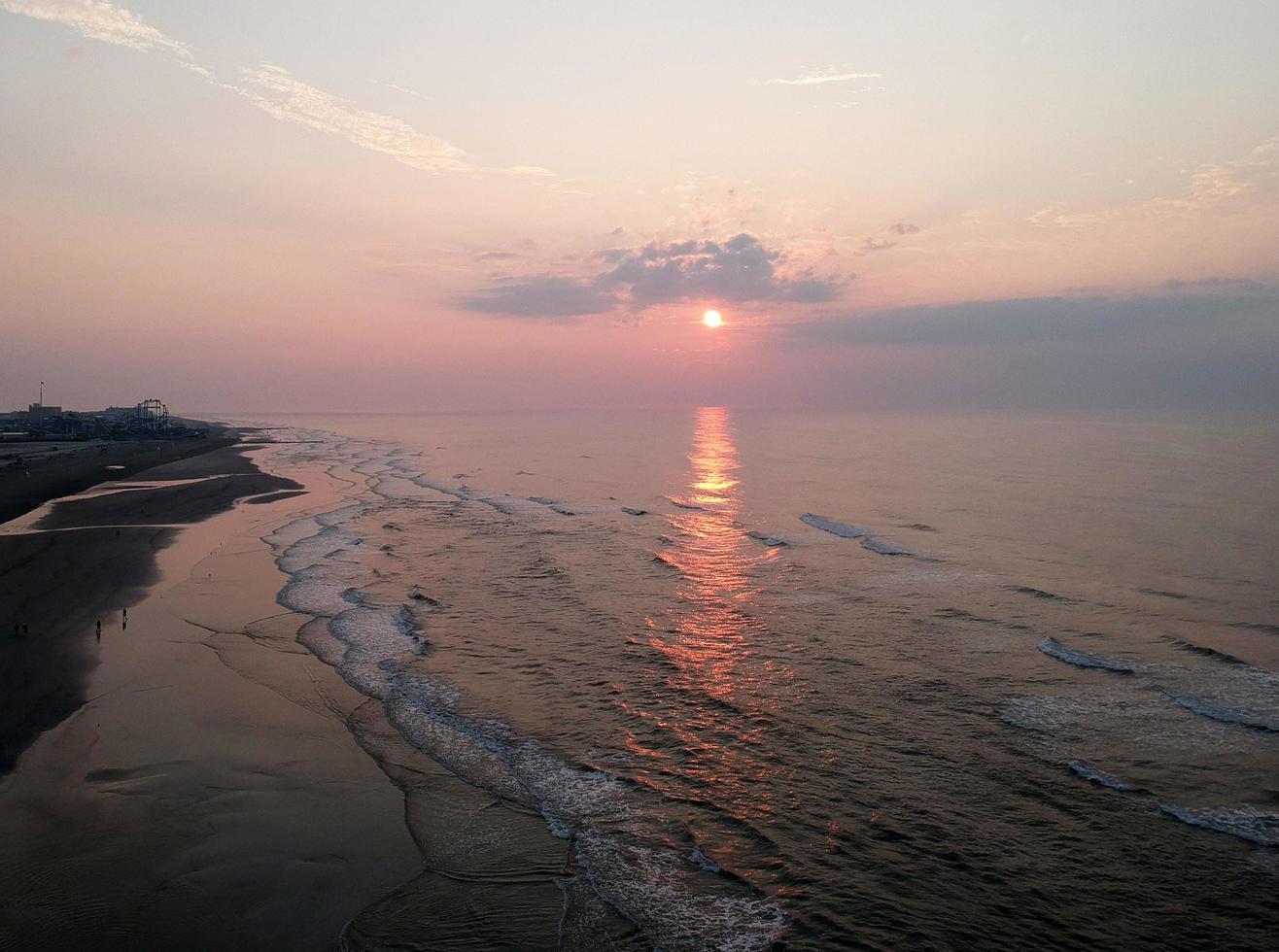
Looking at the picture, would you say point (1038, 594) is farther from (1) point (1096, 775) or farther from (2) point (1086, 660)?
(1) point (1096, 775)

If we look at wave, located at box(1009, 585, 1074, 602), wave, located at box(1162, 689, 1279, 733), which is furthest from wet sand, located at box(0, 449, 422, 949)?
wave, located at box(1009, 585, 1074, 602)

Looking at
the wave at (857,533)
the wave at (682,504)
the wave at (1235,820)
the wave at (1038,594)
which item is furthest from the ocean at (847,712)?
the wave at (682,504)

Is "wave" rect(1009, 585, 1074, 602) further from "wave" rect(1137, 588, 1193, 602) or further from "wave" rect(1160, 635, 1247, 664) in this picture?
"wave" rect(1160, 635, 1247, 664)

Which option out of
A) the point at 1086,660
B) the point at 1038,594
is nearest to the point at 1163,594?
the point at 1038,594

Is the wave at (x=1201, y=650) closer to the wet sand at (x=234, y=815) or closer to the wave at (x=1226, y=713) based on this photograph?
the wave at (x=1226, y=713)

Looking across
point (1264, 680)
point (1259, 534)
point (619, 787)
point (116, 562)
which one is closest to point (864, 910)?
point (619, 787)

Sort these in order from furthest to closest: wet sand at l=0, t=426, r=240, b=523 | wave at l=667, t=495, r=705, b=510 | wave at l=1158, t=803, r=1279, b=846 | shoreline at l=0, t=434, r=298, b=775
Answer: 1. wave at l=667, t=495, r=705, b=510
2. wet sand at l=0, t=426, r=240, b=523
3. shoreline at l=0, t=434, r=298, b=775
4. wave at l=1158, t=803, r=1279, b=846

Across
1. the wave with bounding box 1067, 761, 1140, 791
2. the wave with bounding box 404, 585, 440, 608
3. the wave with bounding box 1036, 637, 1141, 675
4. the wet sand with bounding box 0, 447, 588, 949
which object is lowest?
the wave with bounding box 1036, 637, 1141, 675
